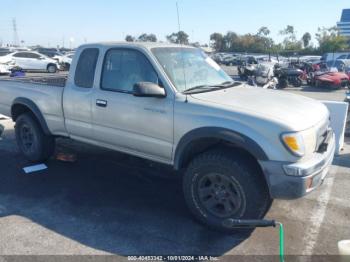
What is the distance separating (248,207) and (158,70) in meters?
1.76

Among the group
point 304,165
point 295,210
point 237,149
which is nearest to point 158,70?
point 237,149

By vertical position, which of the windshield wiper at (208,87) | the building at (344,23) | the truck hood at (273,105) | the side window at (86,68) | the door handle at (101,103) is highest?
the building at (344,23)

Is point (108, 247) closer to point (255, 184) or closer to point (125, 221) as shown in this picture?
point (125, 221)

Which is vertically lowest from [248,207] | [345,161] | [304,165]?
[345,161]

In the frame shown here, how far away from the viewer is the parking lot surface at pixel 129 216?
11.2ft

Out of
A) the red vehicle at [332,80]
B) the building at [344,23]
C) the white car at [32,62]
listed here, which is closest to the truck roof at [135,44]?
the red vehicle at [332,80]

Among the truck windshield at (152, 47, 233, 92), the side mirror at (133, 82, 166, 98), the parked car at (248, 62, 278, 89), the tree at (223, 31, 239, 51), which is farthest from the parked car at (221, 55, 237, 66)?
the side mirror at (133, 82, 166, 98)

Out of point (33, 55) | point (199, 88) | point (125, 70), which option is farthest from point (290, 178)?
point (33, 55)

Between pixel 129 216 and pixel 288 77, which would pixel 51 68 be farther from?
pixel 129 216

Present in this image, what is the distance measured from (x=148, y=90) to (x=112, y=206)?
148cm

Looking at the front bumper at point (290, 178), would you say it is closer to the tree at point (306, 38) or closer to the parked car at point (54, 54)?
the parked car at point (54, 54)

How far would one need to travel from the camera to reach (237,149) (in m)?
3.66

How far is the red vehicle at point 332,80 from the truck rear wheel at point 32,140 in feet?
50.8

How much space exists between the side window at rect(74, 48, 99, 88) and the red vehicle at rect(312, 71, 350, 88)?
15.6 metres
